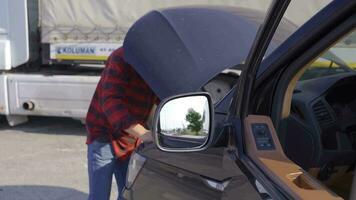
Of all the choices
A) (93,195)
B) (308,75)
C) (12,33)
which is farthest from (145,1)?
(308,75)

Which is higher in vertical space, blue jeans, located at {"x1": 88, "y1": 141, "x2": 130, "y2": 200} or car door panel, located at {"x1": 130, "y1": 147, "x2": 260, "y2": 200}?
car door panel, located at {"x1": 130, "y1": 147, "x2": 260, "y2": 200}

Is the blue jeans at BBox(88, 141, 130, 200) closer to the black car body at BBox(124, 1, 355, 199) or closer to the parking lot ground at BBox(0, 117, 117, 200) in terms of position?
the black car body at BBox(124, 1, 355, 199)

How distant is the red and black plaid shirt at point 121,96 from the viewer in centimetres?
294

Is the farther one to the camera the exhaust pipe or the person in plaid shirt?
the exhaust pipe

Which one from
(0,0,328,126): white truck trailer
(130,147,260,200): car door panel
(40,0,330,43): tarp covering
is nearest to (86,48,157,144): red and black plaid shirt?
(130,147,260,200): car door panel

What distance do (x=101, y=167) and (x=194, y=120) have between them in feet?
4.73

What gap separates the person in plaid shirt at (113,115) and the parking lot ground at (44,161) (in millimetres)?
1869

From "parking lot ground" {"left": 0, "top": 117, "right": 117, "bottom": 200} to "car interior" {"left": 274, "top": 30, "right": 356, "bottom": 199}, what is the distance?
3215 millimetres

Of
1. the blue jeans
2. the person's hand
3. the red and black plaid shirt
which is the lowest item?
Answer: the blue jeans

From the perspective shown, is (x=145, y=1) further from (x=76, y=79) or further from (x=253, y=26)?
(x=253, y=26)

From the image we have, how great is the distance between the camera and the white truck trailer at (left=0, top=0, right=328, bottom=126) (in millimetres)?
7477

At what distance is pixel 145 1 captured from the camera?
738cm

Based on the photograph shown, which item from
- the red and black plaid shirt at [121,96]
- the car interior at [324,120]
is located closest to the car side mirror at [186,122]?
the car interior at [324,120]

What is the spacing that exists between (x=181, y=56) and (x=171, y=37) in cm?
15
